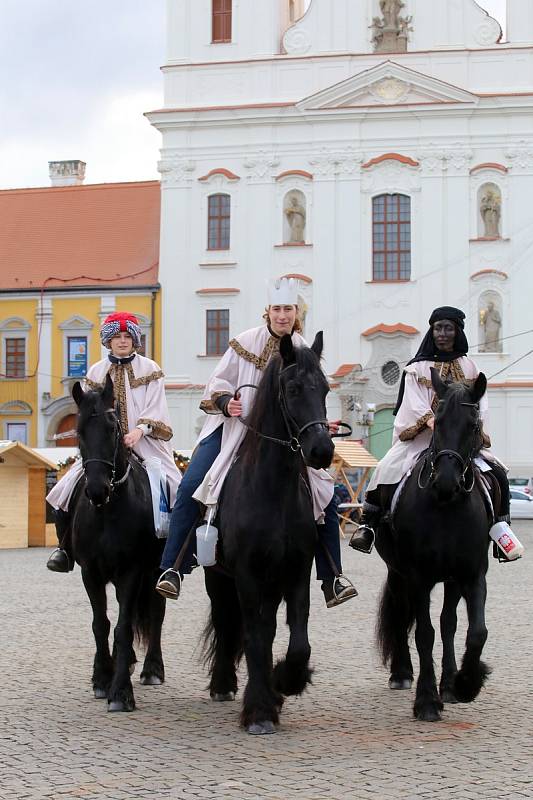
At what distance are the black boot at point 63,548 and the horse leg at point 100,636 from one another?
49 centimetres

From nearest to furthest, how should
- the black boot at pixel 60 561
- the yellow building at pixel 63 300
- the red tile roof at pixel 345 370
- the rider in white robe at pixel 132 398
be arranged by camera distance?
the black boot at pixel 60 561 < the rider in white robe at pixel 132 398 < the red tile roof at pixel 345 370 < the yellow building at pixel 63 300

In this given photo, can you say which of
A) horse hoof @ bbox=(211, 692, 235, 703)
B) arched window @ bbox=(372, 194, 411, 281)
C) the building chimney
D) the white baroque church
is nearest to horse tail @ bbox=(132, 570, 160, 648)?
horse hoof @ bbox=(211, 692, 235, 703)

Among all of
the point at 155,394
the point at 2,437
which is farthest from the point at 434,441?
the point at 2,437

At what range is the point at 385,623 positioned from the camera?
10180 mm

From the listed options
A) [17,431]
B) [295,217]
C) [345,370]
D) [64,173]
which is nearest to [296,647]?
[345,370]

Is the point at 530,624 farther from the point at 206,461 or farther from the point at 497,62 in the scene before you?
the point at 497,62

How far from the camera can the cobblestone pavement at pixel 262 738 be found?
6.68m

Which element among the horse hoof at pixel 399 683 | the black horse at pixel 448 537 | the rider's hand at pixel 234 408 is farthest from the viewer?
the horse hoof at pixel 399 683

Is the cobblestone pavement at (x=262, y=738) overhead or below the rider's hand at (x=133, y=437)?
below

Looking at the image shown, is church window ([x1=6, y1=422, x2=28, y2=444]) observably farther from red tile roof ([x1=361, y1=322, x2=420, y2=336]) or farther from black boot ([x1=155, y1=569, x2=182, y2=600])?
black boot ([x1=155, y1=569, x2=182, y2=600])

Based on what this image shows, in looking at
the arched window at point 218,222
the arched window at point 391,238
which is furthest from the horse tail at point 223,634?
the arched window at point 218,222

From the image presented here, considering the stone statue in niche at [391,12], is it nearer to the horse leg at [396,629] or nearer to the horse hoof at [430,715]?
the horse leg at [396,629]

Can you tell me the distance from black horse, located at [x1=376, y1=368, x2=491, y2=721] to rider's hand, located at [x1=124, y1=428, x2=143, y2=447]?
6.35 ft

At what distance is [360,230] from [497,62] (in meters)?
7.61
